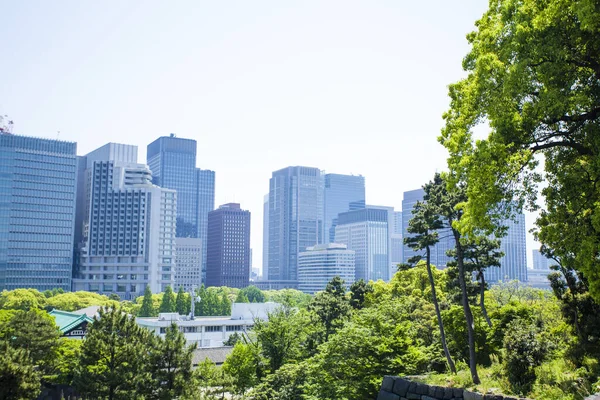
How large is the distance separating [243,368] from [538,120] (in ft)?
91.7

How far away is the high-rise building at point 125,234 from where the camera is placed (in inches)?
5935

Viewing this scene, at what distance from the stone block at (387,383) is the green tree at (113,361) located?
11.1 m

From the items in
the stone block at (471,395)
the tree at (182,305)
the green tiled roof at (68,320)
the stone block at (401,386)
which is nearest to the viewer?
the stone block at (471,395)

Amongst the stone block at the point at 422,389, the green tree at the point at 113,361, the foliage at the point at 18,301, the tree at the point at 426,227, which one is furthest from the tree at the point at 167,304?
the stone block at the point at 422,389

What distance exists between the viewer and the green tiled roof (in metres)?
49.2

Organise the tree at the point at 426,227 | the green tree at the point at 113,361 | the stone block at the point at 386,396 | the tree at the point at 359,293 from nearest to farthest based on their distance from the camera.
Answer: the stone block at the point at 386,396 → the tree at the point at 426,227 → the green tree at the point at 113,361 → the tree at the point at 359,293

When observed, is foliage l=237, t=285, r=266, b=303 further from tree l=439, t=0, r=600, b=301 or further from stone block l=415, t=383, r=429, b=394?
tree l=439, t=0, r=600, b=301

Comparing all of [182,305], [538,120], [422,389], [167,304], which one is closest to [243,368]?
[422,389]

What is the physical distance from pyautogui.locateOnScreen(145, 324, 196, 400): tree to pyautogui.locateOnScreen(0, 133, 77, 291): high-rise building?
124 metres

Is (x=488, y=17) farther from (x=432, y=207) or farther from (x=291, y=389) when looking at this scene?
(x=291, y=389)

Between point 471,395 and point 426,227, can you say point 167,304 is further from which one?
point 471,395

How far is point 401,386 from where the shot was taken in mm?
18781

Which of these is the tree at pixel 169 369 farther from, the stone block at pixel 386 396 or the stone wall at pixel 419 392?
the stone wall at pixel 419 392

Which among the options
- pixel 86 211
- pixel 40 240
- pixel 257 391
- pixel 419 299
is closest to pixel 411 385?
pixel 257 391
